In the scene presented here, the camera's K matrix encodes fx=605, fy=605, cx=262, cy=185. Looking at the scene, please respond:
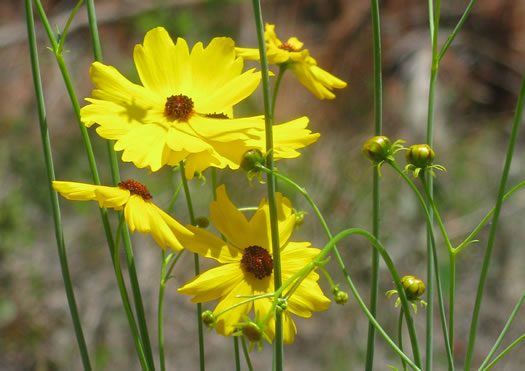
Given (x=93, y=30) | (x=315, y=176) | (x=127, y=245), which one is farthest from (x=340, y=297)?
(x=315, y=176)

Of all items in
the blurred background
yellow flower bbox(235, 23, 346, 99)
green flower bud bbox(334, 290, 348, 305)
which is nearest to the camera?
green flower bud bbox(334, 290, 348, 305)

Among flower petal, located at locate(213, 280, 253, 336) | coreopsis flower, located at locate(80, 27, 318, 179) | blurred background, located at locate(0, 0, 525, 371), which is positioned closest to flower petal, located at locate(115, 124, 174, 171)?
coreopsis flower, located at locate(80, 27, 318, 179)

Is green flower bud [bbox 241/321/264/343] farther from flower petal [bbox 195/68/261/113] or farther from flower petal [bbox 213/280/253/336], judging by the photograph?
flower petal [bbox 195/68/261/113]

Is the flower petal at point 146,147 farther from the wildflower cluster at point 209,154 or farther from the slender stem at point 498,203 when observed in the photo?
the slender stem at point 498,203

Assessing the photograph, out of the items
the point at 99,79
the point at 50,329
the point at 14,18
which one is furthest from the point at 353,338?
the point at 14,18

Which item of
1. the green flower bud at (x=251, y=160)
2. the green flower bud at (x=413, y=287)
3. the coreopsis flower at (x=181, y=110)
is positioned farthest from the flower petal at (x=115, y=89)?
the green flower bud at (x=413, y=287)

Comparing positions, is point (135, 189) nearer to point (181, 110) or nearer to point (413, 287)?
point (181, 110)
